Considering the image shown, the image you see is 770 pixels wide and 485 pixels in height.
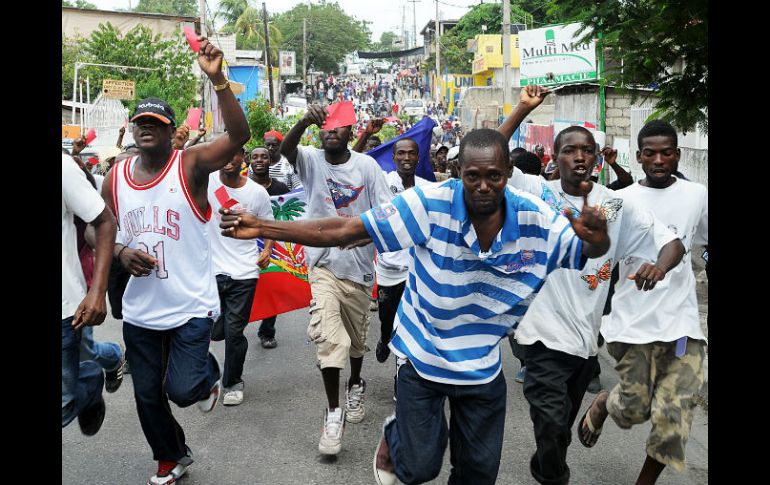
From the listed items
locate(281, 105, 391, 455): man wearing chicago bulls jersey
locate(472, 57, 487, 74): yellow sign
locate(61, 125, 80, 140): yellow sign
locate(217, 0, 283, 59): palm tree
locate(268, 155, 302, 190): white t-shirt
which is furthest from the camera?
locate(217, 0, 283, 59): palm tree

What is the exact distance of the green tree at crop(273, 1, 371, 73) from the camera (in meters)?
91.5

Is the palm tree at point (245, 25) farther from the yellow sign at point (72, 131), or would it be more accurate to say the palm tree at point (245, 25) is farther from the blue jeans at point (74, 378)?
the blue jeans at point (74, 378)

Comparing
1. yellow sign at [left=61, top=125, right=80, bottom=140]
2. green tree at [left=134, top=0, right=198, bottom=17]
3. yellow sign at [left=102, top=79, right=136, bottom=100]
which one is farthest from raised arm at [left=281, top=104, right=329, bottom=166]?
green tree at [left=134, top=0, right=198, bottom=17]

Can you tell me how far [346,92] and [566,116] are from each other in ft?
158

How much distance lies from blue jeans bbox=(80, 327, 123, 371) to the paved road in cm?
66

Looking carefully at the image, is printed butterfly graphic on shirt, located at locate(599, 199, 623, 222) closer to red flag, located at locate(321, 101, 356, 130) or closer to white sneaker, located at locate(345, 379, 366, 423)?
red flag, located at locate(321, 101, 356, 130)

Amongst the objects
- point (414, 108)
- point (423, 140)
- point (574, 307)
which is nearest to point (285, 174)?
point (423, 140)

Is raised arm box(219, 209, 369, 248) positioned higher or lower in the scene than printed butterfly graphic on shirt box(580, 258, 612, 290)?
higher

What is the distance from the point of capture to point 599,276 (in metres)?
4.48

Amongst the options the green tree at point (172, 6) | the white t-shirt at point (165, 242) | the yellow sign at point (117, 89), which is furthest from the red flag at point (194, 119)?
the green tree at point (172, 6)

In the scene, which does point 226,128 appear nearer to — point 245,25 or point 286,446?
point 286,446

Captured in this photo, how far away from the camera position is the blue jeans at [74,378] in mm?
4152

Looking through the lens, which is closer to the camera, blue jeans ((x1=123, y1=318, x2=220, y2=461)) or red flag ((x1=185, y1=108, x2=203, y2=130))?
blue jeans ((x1=123, y1=318, x2=220, y2=461))
